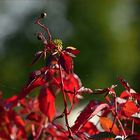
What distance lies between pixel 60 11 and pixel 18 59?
6.50 ft

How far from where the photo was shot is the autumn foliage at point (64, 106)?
1.07 m

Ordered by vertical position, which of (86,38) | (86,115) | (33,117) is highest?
(86,115)

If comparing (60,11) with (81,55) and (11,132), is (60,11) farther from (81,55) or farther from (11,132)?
(11,132)

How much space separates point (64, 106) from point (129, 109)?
0.41ft

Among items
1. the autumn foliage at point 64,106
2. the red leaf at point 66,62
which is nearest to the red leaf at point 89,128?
the autumn foliage at point 64,106

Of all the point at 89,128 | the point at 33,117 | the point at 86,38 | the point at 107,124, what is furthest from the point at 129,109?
the point at 86,38

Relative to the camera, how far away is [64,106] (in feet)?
3.59

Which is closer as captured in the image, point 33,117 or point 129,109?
point 129,109

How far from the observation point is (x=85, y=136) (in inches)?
43.9

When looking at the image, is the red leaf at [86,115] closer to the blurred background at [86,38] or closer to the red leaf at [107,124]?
the red leaf at [107,124]

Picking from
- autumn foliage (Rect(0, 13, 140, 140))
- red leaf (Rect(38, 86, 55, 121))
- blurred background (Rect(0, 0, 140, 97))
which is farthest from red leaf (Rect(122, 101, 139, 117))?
blurred background (Rect(0, 0, 140, 97))

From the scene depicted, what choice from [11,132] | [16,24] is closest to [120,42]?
[16,24]

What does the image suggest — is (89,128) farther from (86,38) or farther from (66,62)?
(86,38)

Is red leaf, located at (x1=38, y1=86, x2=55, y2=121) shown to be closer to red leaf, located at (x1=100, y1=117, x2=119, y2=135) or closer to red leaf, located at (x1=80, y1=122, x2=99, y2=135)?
red leaf, located at (x1=80, y1=122, x2=99, y2=135)
